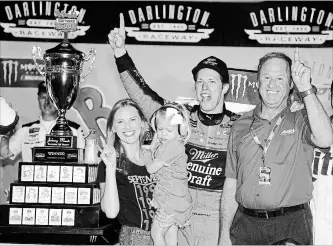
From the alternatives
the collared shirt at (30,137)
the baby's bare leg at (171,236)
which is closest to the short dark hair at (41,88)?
the collared shirt at (30,137)

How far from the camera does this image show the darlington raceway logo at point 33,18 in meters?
5.68

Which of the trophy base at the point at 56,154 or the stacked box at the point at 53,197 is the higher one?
the trophy base at the point at 56,154

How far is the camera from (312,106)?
3270mm

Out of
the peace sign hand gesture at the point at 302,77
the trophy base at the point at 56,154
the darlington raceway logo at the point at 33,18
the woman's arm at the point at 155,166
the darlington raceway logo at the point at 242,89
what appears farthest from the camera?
the darlington raceway logo at the point at 33,18

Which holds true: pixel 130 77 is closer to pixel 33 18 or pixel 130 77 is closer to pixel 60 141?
pixel 60 141

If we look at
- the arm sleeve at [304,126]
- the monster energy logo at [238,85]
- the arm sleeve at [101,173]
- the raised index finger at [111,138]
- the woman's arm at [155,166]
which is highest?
the monster energy logo at [238,85]

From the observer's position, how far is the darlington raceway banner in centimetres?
557

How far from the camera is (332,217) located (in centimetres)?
401

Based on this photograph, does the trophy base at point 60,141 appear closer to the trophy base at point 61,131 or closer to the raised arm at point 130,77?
the trophy base at point 61,131

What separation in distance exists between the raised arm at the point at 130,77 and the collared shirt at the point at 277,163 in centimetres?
65

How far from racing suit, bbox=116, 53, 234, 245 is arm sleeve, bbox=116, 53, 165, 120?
297mm

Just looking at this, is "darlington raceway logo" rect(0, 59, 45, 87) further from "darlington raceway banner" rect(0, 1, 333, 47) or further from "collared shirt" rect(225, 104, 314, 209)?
"collared shirt" rect(225, 104, 314, 209)

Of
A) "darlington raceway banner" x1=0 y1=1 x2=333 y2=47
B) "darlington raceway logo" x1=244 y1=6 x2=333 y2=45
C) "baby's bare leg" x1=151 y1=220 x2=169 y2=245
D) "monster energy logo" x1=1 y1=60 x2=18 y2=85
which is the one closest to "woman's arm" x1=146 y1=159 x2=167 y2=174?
"baby's bare leg" x1=151 y1=220 x2=169 y2=245

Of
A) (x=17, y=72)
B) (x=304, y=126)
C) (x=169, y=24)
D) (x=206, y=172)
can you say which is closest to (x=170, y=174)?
(x=206, y=172)
